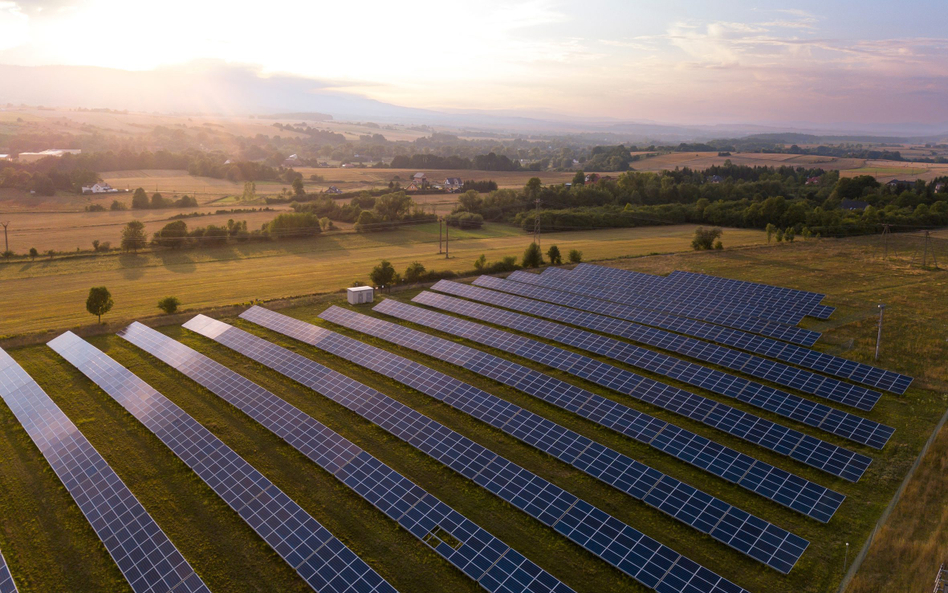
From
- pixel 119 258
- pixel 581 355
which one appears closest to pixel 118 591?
pixel 581 355

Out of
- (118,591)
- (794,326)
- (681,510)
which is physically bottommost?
A: (118,591)

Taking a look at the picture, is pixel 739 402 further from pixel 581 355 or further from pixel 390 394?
pixel 390 394

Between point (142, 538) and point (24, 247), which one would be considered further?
point (24, 247)

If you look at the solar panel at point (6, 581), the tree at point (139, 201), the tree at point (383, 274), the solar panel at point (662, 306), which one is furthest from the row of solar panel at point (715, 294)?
the tree at point (139, 201)

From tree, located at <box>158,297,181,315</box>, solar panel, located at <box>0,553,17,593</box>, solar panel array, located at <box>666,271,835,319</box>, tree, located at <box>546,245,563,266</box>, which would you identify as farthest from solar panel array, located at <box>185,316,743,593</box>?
tree, located at <box>546,245,563,266</box>

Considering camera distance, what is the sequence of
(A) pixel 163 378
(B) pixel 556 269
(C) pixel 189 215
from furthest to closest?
(C) pixel 189 215
(B) pixel 556 269
(A) pixel 163 378

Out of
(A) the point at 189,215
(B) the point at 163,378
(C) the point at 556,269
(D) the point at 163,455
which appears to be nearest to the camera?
(D) the point at 163,455

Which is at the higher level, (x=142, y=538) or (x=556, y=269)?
(x=556, y=269)

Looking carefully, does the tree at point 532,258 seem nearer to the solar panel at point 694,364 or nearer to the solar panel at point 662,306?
the solar panel at point 662,306
